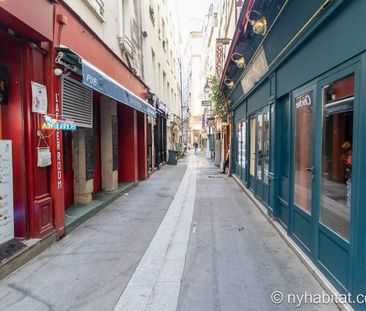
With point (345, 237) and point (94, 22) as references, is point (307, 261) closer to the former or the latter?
point (345, 237)

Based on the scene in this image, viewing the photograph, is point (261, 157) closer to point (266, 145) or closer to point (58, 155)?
point (266, 145)

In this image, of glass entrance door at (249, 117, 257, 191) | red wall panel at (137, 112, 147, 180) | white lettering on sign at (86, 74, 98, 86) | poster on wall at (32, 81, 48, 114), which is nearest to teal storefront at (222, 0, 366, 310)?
glass entrance door at (249, 117, 257, 191)

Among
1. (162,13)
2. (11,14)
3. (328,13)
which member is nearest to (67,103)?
(11,14)

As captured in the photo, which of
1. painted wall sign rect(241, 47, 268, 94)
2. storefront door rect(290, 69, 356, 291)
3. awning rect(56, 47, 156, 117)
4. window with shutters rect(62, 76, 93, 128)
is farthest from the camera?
painted wall sign rect(241, 47, 268, 94)

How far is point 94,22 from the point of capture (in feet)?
23.4

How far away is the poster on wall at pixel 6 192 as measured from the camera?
4.04m

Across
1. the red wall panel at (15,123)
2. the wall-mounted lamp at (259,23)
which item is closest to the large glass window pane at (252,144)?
the wall-mounted lamp at (259,23)

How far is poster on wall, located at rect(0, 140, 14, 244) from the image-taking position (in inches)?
159

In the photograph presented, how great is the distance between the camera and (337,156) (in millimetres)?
3309

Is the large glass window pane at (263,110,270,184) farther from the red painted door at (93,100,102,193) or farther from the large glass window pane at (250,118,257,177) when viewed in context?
the red painted door at (93,100,102,193)

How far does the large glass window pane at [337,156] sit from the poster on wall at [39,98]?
3.65m

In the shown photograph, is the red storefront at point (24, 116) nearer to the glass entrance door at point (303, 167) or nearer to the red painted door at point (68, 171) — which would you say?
the red painted door at point (68, 171)

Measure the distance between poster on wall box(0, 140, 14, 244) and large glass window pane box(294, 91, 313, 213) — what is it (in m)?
3.83

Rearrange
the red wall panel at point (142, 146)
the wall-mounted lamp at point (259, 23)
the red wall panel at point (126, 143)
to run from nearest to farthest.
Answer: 1. the wall-mounted lamp at point (259, 23)
2. the red wall panel at point (126, 143)
3. the red wall panel at point (142, 146)
